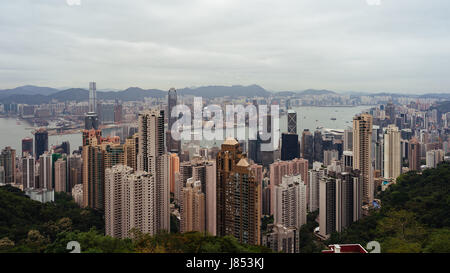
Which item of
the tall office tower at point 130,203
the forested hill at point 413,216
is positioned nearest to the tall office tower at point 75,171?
the tall office tower at point 130,203

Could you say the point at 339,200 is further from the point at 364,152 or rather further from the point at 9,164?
the point at 9,164

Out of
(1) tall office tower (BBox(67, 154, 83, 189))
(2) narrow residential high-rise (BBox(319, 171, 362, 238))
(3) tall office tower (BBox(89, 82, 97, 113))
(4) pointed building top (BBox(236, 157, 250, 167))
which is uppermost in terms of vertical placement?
(3) tall office tower (BBox(89, 82, 97, 113))

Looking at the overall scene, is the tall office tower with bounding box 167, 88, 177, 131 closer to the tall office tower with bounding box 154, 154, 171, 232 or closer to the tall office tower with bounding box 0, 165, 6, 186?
the tall office tower with bounding box 154, 154, 171, 232

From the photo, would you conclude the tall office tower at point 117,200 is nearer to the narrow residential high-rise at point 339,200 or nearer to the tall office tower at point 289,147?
the tall office tower at point 289,147

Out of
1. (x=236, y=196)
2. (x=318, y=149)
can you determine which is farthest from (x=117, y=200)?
(x=318, y=149)

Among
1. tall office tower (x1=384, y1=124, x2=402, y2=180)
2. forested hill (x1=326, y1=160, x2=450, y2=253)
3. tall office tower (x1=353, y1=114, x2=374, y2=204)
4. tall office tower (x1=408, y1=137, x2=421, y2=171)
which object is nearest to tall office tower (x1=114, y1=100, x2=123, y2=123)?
forested hill (x1=326, y1=160, x2=450, y2=253)
